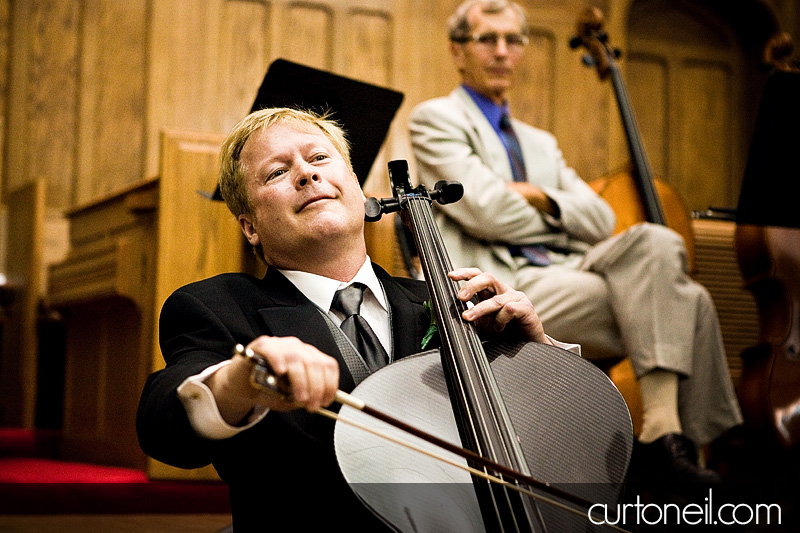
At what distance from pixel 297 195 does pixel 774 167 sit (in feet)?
4.71

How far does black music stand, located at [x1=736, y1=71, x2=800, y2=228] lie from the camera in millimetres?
2285

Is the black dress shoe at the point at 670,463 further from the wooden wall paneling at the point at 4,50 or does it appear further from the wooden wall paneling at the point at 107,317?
the wooden wall paneling at the point at 4,50

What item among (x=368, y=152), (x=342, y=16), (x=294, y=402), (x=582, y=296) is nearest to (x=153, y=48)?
(x=342, y=16)

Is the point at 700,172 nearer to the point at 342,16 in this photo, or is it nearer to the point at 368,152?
the point at 342,16

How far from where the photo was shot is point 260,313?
135cm

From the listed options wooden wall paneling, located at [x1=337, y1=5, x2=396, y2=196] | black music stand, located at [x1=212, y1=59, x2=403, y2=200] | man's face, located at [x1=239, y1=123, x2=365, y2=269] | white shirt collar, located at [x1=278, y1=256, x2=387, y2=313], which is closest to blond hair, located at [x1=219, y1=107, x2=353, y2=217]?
man's face, located at [x1=239, y1=123, x2=365, y2=269]

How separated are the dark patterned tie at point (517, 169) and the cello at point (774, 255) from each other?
57 centimetres

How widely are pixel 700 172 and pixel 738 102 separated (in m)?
0.56

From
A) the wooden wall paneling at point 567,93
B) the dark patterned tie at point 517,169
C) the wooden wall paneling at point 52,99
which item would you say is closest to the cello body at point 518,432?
the dark patterned tie at point 517,169

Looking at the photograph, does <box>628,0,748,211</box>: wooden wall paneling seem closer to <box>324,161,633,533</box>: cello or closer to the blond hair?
the blond hair

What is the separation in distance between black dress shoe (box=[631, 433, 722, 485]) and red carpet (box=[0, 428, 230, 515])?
44.4 inches

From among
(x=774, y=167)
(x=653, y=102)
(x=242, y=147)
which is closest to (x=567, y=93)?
(x=653, y=102)

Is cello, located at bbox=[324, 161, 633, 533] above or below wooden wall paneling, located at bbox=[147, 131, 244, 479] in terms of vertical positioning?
below

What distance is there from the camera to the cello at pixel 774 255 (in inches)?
90.1
